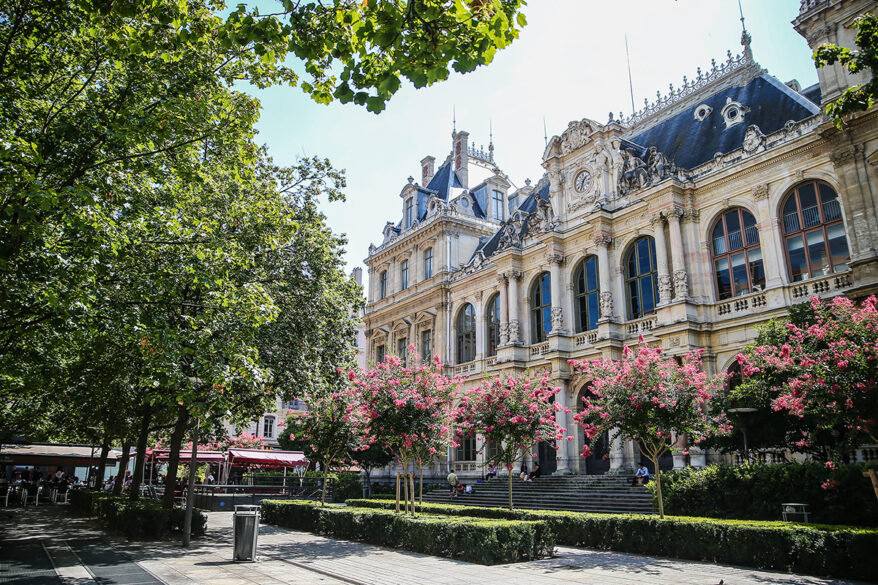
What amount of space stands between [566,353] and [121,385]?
19193 millimetres

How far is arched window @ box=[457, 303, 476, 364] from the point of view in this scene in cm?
3647

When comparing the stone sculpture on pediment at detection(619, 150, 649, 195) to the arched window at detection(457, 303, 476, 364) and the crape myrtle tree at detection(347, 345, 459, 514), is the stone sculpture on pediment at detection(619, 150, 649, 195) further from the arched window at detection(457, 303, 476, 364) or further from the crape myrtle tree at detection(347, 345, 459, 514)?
the crape myrtle tree at detection(347, 345, 459, 514)

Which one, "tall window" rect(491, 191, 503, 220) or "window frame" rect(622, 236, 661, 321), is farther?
"tall window" rect(491, 191, 503, 220)

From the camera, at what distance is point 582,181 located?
30203 mm

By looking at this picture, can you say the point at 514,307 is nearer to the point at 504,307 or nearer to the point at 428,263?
the point at 504,307

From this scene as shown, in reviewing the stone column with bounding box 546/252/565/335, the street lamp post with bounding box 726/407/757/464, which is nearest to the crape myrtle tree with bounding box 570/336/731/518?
the street lamp post with bounding box 726/407/757/464

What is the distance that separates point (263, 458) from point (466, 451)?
12871 millimetres

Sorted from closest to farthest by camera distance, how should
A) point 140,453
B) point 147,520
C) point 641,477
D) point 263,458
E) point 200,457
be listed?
1. point 147,520
2. point 641,477
3. point 140,453
4. point 200,457
5. point 263,458

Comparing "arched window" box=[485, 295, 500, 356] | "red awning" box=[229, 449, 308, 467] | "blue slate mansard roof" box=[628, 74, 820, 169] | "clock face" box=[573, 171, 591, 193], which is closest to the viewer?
"blue slate mansard roof" box=[628, 74, 820, 169]

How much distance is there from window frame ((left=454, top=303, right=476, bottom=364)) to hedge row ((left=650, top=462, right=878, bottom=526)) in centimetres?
1866

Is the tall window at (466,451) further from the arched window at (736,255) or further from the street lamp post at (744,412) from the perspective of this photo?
the street lamp post at (744,412)

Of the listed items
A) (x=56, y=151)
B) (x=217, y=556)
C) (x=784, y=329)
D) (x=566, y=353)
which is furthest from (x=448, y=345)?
(x=56, y=151)

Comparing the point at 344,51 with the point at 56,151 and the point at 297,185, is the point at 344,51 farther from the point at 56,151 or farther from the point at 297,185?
the point at 297,185

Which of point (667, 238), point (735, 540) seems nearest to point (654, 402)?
point (735, 540)
